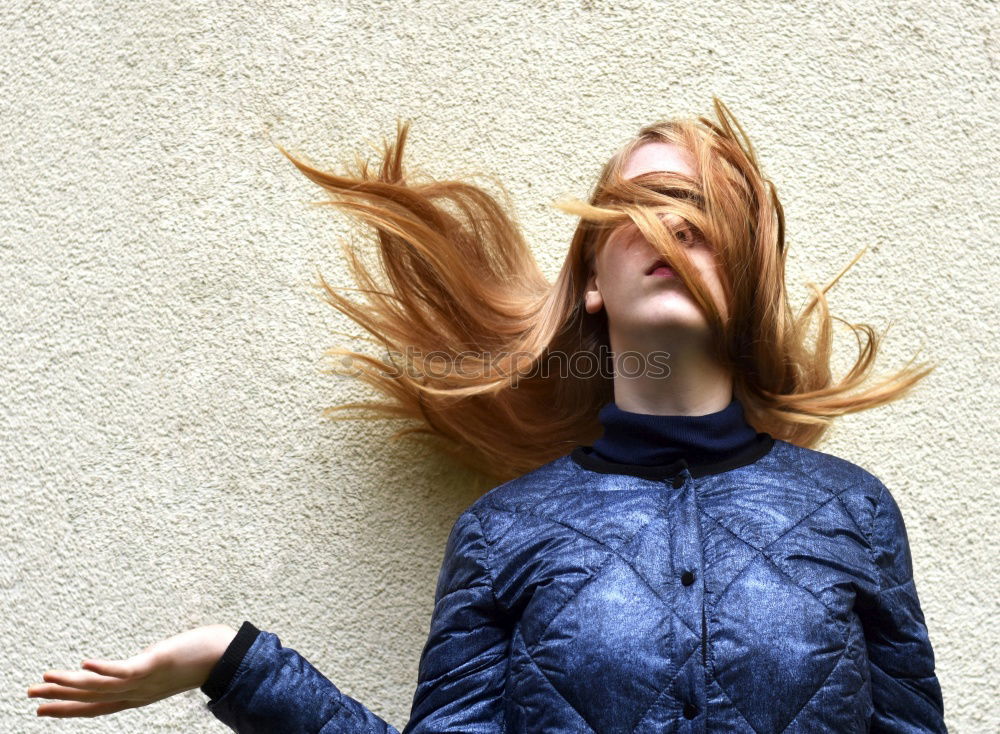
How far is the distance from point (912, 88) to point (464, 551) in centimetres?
85

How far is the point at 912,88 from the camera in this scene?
4.28 ft

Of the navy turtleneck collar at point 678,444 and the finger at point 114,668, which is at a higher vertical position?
the navy turtleneck collar at point 678,444

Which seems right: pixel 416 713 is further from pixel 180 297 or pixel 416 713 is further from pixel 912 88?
pixel 912 88

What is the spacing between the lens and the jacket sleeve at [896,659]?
96cm

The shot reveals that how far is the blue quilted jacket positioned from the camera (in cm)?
90

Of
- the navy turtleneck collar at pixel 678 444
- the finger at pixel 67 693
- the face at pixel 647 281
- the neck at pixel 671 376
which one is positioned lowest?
the finger at pixel 67 693

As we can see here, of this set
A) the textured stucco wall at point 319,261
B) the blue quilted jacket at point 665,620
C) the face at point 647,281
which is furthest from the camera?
the textured stucco wall at point 319,261

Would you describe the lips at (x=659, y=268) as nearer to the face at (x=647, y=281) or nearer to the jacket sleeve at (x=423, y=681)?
the face at (x=647, y=281)

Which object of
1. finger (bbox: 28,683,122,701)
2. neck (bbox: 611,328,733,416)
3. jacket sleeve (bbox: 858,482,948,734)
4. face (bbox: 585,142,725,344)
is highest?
face (bbox: 585,142,725,344)

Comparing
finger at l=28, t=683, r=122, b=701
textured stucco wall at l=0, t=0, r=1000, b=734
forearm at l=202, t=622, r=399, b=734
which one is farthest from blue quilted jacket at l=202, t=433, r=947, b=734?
textured stucco wall at l=0, t=0, r=1000, b=734

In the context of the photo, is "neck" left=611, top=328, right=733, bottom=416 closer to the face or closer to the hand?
the face

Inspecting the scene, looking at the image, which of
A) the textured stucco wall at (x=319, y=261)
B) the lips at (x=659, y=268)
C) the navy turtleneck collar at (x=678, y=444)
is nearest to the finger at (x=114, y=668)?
the textured stucco wall at (x=319, y=261)

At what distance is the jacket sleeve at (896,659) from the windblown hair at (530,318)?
216mm

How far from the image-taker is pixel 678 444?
1024 mm
